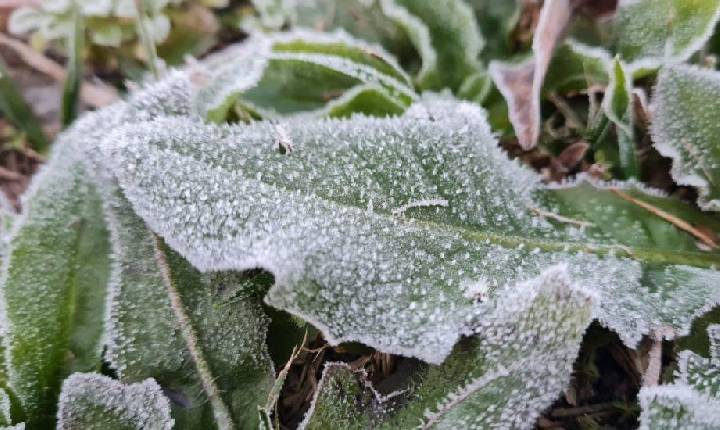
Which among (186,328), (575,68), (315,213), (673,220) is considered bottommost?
(186,328)

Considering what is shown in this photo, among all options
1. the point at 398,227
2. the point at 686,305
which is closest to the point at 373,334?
the point at 398,227

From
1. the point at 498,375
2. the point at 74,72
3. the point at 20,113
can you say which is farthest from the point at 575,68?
the point at 20,113

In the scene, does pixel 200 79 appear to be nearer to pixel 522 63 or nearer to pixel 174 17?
pixel 174 17

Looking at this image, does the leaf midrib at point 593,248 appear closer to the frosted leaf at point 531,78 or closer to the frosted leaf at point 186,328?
the frosted leaf at point 531,78

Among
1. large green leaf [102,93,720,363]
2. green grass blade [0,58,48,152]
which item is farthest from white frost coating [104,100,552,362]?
green grass blade [0,58,48,152]

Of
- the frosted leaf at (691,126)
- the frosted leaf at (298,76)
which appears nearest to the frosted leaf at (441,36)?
the frosted leaf at (298,76)

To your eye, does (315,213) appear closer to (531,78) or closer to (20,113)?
(531,78)

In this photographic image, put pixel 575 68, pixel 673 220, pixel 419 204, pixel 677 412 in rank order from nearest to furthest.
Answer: pixel 677 412 < pixel 419 204 < pixel 673 220 < pixel 575 68
